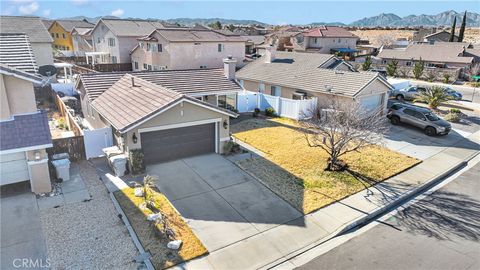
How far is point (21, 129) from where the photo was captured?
1227cm

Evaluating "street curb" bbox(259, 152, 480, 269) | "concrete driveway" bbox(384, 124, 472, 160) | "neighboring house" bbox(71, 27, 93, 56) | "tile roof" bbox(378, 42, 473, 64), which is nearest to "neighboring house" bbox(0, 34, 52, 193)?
"street curb" bbox(259, 152, 480, 269)

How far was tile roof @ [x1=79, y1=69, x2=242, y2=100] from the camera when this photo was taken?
65.7ft

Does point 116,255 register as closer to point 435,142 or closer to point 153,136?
point 153,136

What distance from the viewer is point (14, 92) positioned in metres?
12.0

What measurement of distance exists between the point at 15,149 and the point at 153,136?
18.1 ft

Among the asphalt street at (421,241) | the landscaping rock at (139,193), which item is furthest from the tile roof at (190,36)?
the asphalt street at (421,241)

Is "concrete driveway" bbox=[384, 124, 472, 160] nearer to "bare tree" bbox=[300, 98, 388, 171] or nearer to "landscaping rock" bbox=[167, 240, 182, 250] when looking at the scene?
"bare tree" bbox=[300, 98, 388, 171]

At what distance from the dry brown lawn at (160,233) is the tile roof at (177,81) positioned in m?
9.30

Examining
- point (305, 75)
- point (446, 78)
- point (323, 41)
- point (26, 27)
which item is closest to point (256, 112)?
point (305, 75)

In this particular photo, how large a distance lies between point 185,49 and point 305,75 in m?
15.9

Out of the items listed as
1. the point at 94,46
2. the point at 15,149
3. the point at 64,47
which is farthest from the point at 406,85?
the point at 64,47

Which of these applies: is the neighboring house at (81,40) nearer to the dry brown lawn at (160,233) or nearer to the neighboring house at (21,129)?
the neighboring house at (21,129)

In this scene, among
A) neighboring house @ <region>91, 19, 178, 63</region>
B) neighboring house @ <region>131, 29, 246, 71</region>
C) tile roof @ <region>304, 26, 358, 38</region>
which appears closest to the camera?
neighboring house @ <region>131, 29, 246, 71</region>

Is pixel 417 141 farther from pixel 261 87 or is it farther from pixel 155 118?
pixel 155 118
